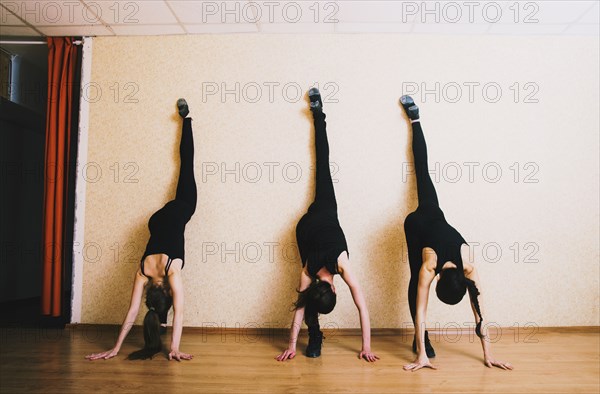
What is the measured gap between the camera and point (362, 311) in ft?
9.32

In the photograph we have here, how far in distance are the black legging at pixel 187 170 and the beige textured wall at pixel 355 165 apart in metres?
0.09

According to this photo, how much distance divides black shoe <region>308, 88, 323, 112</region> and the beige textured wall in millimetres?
120

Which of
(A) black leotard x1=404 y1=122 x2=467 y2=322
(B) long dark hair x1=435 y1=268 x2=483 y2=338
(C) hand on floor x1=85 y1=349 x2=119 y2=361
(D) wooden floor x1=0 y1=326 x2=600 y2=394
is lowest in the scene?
(D) wooden floor x1=0 y1=326 x2=600 y2=394

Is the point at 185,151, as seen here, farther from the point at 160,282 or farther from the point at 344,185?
the point at 344,185

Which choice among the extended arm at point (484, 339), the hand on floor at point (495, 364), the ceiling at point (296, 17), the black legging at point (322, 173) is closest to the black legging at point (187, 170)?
the ceiling at point (296, 17)

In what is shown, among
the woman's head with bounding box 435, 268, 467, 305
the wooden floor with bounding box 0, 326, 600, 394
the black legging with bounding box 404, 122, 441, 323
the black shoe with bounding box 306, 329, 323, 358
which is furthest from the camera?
the black legging with bounding box 404, 122, 441, 323

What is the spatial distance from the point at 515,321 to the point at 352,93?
2.49 m

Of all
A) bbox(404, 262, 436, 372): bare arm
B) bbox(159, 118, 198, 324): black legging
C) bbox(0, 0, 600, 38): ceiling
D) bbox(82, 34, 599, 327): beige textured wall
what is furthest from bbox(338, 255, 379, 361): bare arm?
bbox(0, 0, 600, 38): ceiling

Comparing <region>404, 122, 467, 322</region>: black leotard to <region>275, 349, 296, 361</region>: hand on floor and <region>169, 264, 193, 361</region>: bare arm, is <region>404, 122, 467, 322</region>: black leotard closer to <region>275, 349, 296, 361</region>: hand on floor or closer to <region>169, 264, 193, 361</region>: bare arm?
<region>275, 349, 296, 361</region>: hand on floor

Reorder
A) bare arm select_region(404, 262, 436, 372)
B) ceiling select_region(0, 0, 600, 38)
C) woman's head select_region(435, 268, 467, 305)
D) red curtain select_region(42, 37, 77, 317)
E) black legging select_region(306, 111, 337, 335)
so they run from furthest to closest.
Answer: red curtain select_region(42, 37, 77, 317) < black legging select_region(306, 111, 337, 335) < ceiling select_region(0, 0, 600, 38) < bare arm select_region(404, 262, 436, 372) < woman's head select_region(435, 268, 467, 305)

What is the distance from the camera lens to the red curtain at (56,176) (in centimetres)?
347

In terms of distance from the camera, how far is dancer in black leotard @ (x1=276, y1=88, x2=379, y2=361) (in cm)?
282

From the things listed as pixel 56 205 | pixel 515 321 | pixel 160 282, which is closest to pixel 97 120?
pixel 56 205

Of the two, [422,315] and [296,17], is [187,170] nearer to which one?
[296,17]
